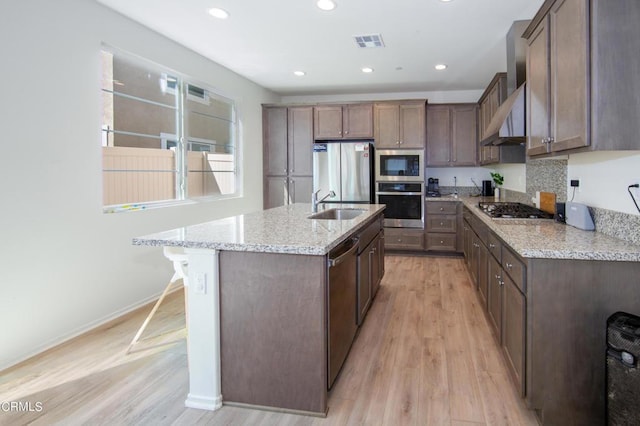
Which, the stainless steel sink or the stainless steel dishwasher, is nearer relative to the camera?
the stainless steel dishwasher

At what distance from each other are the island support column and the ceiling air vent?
2.95 metres

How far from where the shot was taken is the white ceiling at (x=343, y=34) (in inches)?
135

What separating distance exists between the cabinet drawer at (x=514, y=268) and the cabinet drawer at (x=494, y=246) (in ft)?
0.46

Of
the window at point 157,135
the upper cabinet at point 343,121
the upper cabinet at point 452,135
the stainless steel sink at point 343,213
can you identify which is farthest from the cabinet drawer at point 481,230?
the window at point 157,135

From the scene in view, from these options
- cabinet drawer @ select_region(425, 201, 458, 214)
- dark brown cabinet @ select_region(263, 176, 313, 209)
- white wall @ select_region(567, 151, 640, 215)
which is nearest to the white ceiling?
white wall @ select_region(567, 151, 640, 215)

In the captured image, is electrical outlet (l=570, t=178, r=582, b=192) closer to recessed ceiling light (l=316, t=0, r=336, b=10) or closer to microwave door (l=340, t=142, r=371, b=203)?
recessed ceiling light (l=316, t=0, r=336, b=10)

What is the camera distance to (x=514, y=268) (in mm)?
2285

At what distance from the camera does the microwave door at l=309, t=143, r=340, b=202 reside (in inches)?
252

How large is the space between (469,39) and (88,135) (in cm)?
364

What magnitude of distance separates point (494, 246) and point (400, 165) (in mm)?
3467

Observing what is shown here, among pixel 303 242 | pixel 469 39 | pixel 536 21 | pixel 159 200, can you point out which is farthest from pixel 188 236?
pixel 469 39
